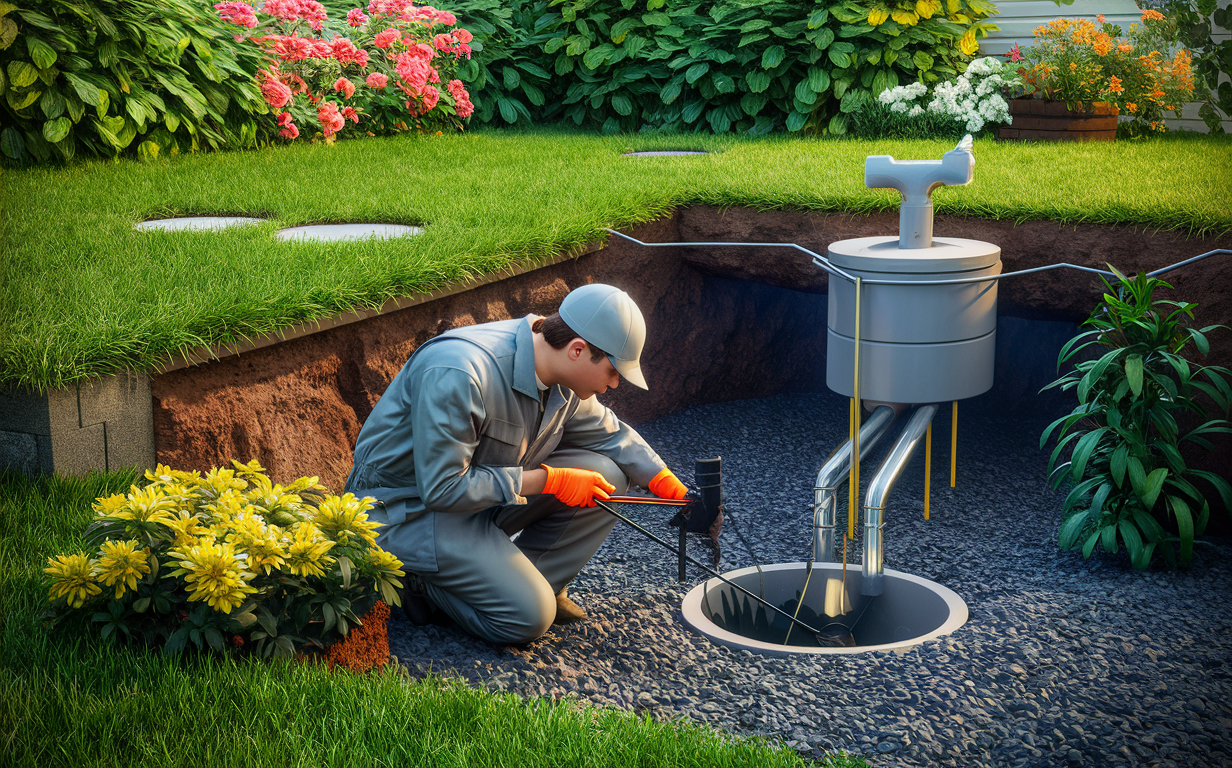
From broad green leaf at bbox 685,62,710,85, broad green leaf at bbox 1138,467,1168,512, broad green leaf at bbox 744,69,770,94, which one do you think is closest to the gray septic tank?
broad green leaf at bbox 1138,467,1168,512

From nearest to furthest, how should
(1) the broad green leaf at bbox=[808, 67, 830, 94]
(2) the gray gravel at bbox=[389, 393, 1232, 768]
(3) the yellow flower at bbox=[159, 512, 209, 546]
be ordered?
(3) the yellow flower at bbox=[159, 512, 209, 546], (2) the gray gravel at bbox=[389, 393, 1232, 768], (1) the broad green leaf at bbox=[808, 67, 830, 94]

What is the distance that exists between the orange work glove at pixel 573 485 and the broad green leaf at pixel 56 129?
4.21m

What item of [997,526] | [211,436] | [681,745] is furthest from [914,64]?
[681,745]

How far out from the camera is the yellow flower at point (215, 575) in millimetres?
2143

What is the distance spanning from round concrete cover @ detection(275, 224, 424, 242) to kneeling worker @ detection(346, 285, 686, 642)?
65.3 inches

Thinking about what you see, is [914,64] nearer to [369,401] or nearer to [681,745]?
[369,401]

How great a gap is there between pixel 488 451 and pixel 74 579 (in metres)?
1.12

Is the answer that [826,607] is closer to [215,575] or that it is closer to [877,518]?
[877,518]

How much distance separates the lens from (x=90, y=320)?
3.22 meters

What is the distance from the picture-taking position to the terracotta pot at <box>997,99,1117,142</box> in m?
6.68

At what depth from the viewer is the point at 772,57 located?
308 inches

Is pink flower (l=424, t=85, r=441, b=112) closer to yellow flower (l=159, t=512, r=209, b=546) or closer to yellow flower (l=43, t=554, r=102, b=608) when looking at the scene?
yellow flower (l=159, t=512, r=209, b=546)

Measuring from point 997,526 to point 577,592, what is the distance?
6.21 ft

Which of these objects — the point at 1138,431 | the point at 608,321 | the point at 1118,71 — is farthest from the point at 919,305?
the point at 1118,71
